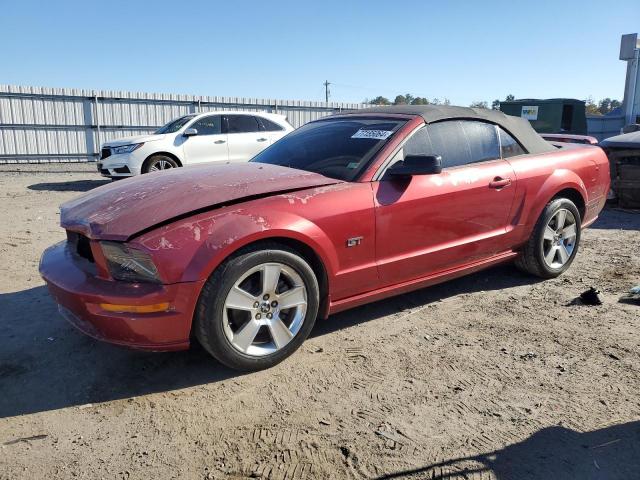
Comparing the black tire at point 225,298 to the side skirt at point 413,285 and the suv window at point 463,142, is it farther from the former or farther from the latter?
the suv window at point 463,142

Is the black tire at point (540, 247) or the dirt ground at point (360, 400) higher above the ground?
the black tire at point (540, 247)

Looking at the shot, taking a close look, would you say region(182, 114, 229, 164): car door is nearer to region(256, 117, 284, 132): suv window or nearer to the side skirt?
region(256, 117, 284, 132): suv window

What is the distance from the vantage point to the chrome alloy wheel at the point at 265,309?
3021 millimetres

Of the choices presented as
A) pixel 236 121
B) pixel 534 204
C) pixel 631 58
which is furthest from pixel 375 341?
pixel 631 58

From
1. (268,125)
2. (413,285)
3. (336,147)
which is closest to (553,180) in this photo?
(413,285)

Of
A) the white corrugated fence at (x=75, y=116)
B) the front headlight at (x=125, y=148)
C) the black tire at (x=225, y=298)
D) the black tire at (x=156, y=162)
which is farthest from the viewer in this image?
the white corrugated fence at (x=75, y=116)

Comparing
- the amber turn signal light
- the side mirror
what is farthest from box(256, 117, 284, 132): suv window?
the amber turn signal light

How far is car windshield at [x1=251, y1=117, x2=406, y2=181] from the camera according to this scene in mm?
3727

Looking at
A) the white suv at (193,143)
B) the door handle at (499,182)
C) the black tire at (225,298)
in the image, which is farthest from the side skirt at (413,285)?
the white suv at (193,143)

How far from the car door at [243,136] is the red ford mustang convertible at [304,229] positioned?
23.2 feet

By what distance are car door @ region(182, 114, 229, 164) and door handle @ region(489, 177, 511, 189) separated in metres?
7.94

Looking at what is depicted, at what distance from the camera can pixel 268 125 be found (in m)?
11.9

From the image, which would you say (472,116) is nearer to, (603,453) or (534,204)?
(534,204)

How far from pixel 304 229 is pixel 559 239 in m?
2.91
